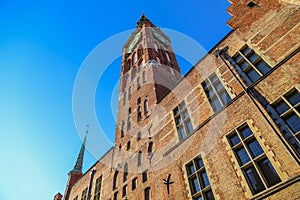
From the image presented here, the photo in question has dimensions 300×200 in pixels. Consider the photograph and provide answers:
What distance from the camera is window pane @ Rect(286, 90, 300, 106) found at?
321 inches

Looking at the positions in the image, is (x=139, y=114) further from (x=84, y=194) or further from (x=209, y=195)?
(x=209, y=195)

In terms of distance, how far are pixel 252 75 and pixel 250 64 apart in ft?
2.07

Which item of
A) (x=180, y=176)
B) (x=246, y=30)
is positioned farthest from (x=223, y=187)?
(x=246, y=30)

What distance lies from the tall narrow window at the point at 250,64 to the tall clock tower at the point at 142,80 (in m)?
8.29

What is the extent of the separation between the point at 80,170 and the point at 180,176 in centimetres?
3097

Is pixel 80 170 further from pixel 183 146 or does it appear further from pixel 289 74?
pixel 289 74

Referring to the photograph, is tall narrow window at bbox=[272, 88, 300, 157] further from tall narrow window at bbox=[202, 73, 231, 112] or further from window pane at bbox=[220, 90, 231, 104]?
tall narrow window at bbox=[202, 73, 231, 112]

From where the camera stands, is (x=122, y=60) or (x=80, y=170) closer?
(x=122, y=60)

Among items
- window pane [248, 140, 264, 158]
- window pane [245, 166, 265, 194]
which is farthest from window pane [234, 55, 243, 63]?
window pane [245, 166, 265, 194]

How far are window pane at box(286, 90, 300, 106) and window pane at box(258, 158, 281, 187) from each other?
102 inches

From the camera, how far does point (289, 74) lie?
347 inches

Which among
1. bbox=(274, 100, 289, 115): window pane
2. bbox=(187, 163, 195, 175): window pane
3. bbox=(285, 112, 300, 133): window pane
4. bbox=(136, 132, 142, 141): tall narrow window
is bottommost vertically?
bbox=(285, 112, 300, 133): window pane

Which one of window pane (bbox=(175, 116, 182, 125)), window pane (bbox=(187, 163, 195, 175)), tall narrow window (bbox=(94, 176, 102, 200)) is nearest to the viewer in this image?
window pane (bbox=(187, 163, 195, 175))

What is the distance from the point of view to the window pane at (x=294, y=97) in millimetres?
8156
